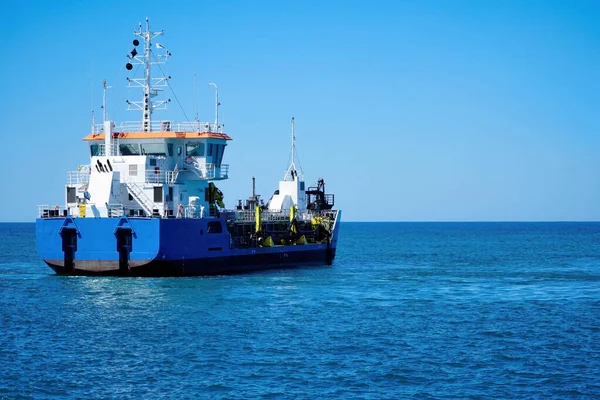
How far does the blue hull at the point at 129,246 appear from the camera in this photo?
4291 centimetres

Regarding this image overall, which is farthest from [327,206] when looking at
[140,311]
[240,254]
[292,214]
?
[140,311]

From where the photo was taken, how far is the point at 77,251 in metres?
44.2

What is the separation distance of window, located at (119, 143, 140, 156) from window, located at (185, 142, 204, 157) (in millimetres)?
2654

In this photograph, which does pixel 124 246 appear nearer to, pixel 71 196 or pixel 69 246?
pixel 69 246

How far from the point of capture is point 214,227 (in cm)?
4703

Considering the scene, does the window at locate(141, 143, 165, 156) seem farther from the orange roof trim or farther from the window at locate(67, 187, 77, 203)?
the window at locate(67, 187, 77, 203)

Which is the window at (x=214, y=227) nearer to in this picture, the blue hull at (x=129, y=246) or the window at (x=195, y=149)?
the blue hull at (x=129, y=246)

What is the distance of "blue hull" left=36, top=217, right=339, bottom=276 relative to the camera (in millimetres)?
42906

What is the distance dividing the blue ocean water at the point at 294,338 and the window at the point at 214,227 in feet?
8.54

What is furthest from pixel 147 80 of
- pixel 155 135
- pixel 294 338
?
pixel 294 338

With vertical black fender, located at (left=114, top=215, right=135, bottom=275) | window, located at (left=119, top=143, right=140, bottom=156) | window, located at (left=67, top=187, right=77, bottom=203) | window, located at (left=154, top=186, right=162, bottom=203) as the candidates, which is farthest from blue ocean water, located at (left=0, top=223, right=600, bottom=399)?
window, located at (left=119, top=143, right=140, bottom=156)

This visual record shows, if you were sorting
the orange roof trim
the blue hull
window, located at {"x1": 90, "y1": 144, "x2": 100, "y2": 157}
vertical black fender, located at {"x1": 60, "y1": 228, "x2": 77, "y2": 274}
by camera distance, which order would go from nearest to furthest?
the blue hull
vertical black fender, located at {"x1": 60, "y1": 228, "x2": 77, "y2": 274}
the orange roof trim
window, located at {"x1": 90, "y1": 144, "x2": 100, "y2": 157}

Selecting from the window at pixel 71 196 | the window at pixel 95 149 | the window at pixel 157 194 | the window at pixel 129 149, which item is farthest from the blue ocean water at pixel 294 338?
the window at pixel 129 149

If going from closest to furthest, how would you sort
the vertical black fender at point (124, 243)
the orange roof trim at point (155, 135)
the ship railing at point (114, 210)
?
1. the vertical black fender at point (124, 243)
2. the ship railing at point (114, 210)
3. the orange roof trim at point (155, 135)
